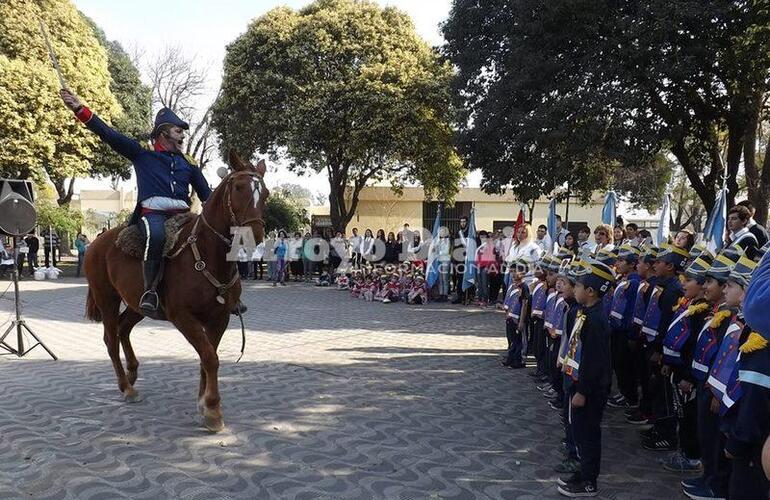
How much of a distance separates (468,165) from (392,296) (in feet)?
15.3

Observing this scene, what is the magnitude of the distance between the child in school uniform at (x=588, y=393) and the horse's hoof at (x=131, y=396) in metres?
4.46

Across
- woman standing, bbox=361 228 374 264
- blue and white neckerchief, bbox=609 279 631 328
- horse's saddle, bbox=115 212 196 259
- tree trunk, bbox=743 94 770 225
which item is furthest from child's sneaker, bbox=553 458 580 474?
woman standing, bbox=361 228 374 264

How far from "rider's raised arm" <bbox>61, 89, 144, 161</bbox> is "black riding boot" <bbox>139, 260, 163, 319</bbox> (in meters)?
→ 1.24

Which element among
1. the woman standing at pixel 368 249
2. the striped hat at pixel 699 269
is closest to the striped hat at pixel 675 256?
the striped hat at pixel 699 269

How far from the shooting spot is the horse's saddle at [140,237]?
18.6ft

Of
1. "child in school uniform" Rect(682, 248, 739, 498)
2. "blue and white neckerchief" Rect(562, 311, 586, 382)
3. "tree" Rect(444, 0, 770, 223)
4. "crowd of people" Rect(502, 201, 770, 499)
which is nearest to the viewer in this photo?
"crowd of people" Rect(502, 201, 770, 499)

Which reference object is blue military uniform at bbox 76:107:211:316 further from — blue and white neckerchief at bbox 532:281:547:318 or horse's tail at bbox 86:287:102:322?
blue and white neckerchief at bbox 532:281:547:318

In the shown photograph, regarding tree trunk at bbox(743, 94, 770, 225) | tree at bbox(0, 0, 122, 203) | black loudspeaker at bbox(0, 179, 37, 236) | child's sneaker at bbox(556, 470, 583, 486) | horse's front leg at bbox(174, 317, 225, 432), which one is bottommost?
child's sneaker at bbox(556, 470, 583, 486)

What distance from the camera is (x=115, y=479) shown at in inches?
167

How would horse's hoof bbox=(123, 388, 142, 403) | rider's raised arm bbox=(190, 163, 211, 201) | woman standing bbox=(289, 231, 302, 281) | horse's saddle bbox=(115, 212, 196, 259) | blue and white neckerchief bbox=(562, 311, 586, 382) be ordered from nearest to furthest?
blue and white neckerchief bbox=(562, 311, 586, 382), horse's saddle bbox=(115, 212, 196, 259), horse's hoof bbox=(123, 388, 142, 403), rider's raised arm bbox=(190, 163, 211, 201), woman standing bbox=(289, 231, 302, 281)

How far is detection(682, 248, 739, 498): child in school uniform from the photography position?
4.00 meters

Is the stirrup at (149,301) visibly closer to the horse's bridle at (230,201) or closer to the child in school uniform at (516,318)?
the horse's bridle at (230,201)

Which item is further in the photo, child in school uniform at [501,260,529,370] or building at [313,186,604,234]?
building at [313,186,604,234]

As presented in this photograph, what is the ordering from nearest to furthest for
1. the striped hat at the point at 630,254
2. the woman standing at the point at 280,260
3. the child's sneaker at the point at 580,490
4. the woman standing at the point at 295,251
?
the child's sneaker at the point at 580,490 < the striped hat at the point at 630,254 < the woman standing at the point at 280,260 < the woman standing at the point at 295,251
